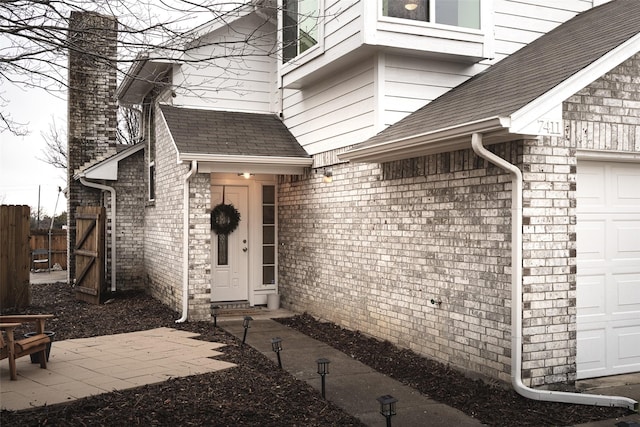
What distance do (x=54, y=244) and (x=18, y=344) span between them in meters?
15.9

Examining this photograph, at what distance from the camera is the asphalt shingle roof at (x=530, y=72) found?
5906 millimetres

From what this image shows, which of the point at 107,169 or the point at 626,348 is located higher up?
the point at 107,169

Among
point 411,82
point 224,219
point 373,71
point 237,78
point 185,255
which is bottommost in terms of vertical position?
point 185,255

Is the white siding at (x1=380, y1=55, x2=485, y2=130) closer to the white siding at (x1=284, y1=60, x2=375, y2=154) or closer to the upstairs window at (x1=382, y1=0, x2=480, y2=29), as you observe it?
the white siding at (x1=284, y1=60, x2=375, y2=154)

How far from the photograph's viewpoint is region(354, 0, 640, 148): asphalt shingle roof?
5906 millimetres

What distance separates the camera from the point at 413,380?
6.46 m

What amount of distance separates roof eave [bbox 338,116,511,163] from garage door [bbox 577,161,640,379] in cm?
137

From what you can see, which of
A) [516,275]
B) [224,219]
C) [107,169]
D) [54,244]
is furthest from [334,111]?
[54,244]

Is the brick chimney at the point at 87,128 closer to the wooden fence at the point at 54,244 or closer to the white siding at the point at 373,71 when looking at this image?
the white siding at the point at 373,71

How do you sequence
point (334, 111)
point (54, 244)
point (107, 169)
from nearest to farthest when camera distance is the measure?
point (334, 111) → point (107, 169) → point (54, 244)

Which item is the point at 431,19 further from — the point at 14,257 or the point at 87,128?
the point at 87,128

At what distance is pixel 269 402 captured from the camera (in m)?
5.68

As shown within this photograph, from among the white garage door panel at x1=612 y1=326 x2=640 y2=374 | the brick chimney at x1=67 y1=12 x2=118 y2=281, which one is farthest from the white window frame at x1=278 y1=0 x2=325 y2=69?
the brick chimney at x1=67 y1=12 x2=118 y2=281

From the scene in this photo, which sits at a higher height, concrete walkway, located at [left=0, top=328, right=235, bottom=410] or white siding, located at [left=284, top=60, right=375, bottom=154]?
white siding, located at [left=284, top=60, right=375, bottom=154]
